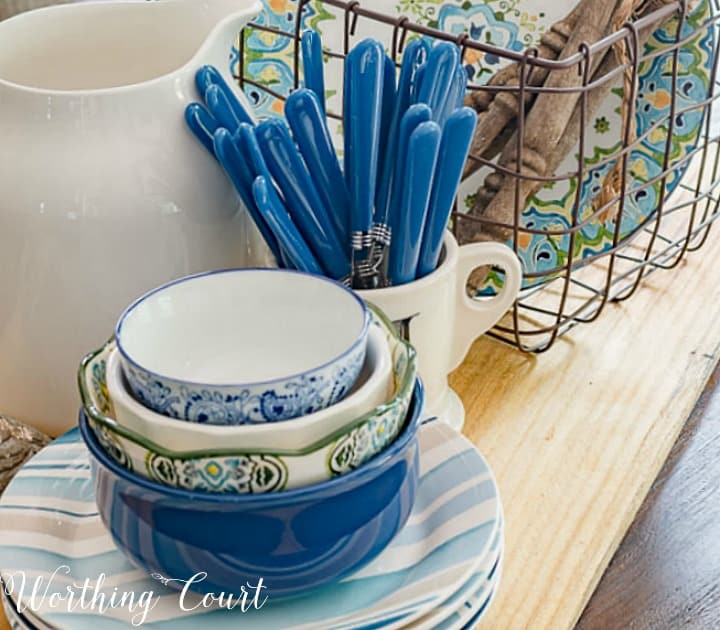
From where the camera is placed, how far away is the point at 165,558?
1.01 ft

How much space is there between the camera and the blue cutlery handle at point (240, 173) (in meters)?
0.39

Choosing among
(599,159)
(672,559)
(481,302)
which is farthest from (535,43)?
(672,559)

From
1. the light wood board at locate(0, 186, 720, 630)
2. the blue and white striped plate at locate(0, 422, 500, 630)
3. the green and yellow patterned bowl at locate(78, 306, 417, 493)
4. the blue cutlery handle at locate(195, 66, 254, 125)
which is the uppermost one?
the blue cutlery handle at locate(195, 66, 254, 125)

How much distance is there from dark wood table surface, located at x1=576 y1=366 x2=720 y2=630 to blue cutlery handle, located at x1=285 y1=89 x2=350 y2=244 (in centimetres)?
19

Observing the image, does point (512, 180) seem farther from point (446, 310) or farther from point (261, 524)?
point (261, 524)

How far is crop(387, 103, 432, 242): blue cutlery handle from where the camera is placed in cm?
37

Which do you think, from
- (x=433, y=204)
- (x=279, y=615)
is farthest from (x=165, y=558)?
(x=433, y=204)

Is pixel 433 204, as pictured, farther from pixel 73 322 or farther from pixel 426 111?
pixel 73 322

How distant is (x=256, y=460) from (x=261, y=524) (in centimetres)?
2

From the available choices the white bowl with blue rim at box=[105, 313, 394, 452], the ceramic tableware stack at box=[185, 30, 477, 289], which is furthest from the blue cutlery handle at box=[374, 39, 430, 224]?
the white bowl with blue rim at box=[105, 313, 394, 452]

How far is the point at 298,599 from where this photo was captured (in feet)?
1.07

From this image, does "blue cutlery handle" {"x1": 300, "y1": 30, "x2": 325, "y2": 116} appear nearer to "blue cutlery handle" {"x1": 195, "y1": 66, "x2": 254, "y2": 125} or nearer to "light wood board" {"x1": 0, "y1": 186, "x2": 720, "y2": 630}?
"blue cutlery handle" {"x1": 195, "y1": 66, "x2": 254, "y2": 125}

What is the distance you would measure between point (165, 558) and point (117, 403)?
5 centimetres

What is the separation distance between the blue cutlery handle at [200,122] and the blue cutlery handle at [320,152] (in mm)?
42
